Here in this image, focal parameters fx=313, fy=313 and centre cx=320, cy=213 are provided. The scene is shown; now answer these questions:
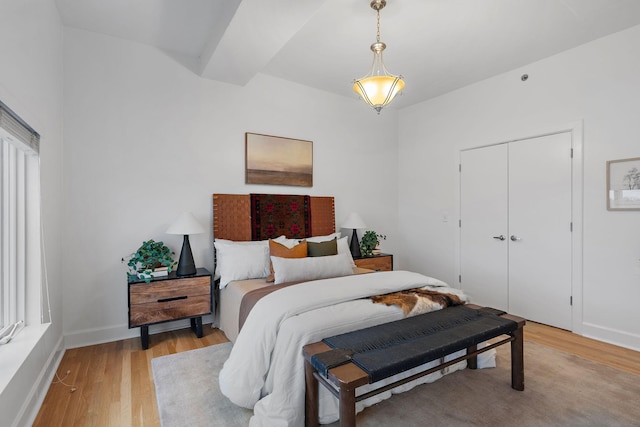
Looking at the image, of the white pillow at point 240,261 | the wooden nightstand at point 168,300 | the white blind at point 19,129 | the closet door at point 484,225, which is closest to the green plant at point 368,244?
the closet door at point 484,225

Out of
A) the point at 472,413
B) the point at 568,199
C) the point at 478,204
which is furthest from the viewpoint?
the point at 478,204

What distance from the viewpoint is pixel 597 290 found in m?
3.02

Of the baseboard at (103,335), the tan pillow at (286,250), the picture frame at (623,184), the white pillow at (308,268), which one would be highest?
the picture frame at (623,184)

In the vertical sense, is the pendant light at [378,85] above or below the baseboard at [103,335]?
above

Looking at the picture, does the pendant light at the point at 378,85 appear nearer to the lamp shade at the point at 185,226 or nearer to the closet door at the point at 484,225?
the lamp shade at the point at 185,226

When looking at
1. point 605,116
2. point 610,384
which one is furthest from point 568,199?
point 610,384

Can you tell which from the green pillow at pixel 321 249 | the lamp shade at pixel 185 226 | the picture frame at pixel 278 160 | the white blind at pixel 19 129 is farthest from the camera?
the picture frame at pixel 278 160

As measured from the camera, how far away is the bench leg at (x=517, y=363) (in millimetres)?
2082

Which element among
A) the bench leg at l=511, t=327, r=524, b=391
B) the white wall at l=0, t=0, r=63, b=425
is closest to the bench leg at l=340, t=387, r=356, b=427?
the bench leg at l=511, t=327, r=524, b=391

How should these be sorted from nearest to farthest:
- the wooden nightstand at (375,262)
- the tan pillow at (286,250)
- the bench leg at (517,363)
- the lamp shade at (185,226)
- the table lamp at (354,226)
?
1. the bench leg at (517,363)
2. the lamp shade at (185,226)
3. the tan pillow at (286,250)
4. the wooden nightstand at (375,262)
5. the table lamp at (354,226)

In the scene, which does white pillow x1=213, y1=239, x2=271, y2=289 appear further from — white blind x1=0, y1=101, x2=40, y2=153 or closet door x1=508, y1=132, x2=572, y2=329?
closet door x1=508, y1=132, x2=572, y2=329

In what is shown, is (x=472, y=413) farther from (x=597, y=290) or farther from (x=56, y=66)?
(x=56, y=66)

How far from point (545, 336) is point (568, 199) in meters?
1.40

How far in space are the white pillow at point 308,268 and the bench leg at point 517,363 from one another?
4.54 ft
